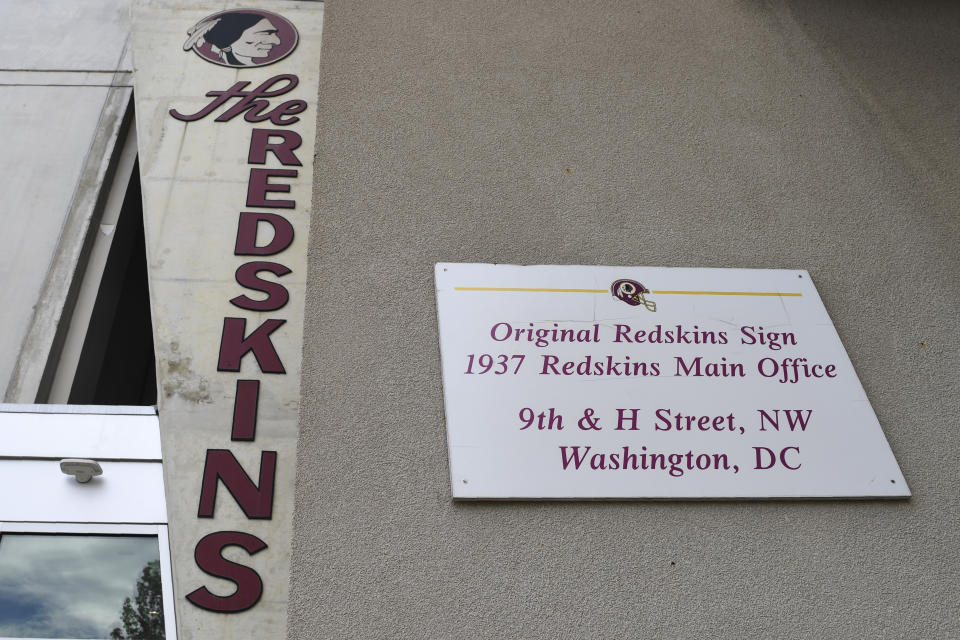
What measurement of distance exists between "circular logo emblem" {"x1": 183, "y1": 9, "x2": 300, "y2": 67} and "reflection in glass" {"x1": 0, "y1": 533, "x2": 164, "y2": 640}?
2.30 m

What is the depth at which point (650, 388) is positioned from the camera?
2.80 metres

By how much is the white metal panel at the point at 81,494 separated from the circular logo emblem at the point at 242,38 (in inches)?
81.1

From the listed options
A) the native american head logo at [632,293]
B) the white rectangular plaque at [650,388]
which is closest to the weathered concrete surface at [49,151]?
the white rectangular plaque at [650,388]

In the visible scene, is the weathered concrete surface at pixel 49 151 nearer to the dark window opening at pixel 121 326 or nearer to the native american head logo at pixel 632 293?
the dark window opening at pixel 121 326

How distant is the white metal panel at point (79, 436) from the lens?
2666 mm

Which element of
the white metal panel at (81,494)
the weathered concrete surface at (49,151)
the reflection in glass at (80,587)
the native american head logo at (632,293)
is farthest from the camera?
the weathered concrete surface at (49,151)

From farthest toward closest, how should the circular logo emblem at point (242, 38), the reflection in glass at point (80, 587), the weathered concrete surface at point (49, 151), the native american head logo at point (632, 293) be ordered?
1. the circular logo emblem at point (242, 38)
2. the weathered concrete surface at point (49, 151)
3. the native american head logo at point (632, 293)
4. the reflection in glass at point (80, 587)

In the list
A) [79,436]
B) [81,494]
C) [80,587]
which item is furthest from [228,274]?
→ [80,587]

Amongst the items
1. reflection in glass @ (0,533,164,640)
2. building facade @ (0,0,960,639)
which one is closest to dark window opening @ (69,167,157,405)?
building facade @ (0,0,960,639)

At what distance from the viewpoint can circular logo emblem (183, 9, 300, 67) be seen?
3771 millimetres

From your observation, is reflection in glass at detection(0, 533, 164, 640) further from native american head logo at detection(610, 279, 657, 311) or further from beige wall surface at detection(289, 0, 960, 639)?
native american head logo at detection(610, 279, 657, 311)

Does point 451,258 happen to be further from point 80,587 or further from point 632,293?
point 80,587

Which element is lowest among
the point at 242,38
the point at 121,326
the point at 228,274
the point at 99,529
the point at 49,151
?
the point at 99,529

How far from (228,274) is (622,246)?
1573mm
